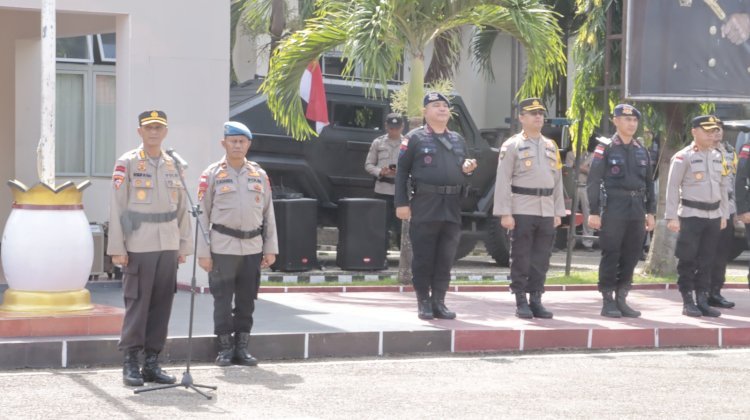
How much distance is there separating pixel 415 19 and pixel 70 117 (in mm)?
8360

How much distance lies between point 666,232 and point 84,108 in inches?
384

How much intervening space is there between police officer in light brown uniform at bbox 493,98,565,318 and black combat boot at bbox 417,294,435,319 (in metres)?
0.79

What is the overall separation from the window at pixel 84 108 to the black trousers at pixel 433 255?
1043cm

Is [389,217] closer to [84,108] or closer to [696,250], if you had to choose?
[696,250]

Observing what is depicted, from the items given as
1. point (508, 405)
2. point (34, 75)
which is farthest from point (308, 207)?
point (508, 405)

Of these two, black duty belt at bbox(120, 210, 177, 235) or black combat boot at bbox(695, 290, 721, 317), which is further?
black combat boot at bbox(695, 290, 721, 317)

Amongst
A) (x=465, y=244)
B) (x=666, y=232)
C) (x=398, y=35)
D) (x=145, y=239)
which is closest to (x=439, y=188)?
(x=145, y=239)

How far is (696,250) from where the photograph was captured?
1182cm

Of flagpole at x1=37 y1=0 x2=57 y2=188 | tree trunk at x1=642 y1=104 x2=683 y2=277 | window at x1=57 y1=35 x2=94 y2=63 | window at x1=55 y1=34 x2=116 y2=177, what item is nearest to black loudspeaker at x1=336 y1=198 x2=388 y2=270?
tree trunk at x1=642 y1=104 x2=683 y2=277

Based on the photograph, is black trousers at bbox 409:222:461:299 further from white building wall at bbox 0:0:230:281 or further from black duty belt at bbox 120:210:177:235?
black duty belt at bbox 120:210:177:235

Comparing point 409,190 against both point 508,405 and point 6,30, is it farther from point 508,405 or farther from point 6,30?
point 6,30

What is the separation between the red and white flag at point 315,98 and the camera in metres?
16.1

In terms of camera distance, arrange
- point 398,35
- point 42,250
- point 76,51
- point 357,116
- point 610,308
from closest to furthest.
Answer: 1. point 42,250
2. point 610,308
3. point 398,35
4. point 357,116
5. point 76,51

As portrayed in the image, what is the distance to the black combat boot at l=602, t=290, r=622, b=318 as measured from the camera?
11492 millimetres
